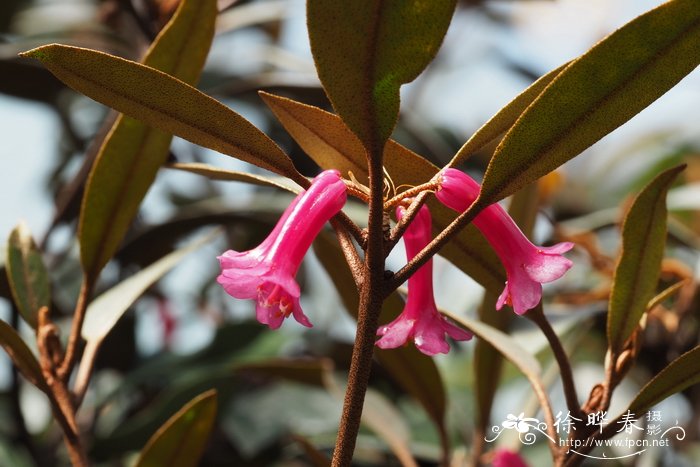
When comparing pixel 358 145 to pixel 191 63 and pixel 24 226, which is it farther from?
pixel 24 226

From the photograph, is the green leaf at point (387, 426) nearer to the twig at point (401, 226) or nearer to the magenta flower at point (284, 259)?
the magenta flower at point (284, 259)

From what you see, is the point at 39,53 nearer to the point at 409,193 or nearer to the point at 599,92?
the point at 409,193

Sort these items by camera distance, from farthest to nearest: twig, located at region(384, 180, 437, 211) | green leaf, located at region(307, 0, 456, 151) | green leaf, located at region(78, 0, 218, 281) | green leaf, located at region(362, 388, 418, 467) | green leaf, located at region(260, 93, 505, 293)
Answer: green leaf, located at region(362, 388, 418, 467) → green leaf, located at region(78, 0, 218, 281) → green leaf, located at region(260, 93, 505, 293) → twig, located at region(384, 180, 437, 211) → green leaf, located at region(307, 0, 456, 151)

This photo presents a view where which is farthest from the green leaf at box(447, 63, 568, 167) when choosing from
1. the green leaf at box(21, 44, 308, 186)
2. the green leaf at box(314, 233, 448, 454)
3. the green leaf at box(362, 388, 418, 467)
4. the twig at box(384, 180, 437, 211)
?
the green leaf at box(362, 388, 418, 467)

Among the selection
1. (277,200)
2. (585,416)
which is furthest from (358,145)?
(277,200)

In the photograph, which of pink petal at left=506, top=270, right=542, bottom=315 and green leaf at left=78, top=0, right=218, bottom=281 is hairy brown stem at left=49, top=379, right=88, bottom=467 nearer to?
green leaf at left=78, top=0, right=218, bottom=281
